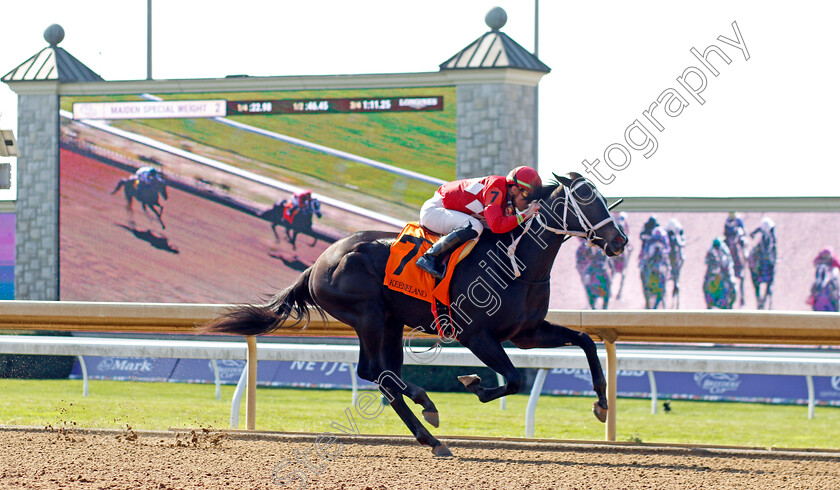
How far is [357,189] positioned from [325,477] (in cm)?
780

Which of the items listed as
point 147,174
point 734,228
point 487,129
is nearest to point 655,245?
point 734,228

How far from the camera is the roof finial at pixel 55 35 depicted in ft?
44.5

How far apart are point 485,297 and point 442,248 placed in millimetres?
318

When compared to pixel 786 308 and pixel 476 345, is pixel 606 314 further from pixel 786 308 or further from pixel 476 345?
pixel 786 308

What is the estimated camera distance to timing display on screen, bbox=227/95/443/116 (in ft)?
38.2

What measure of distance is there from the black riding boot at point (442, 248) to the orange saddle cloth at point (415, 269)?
0.13 ft

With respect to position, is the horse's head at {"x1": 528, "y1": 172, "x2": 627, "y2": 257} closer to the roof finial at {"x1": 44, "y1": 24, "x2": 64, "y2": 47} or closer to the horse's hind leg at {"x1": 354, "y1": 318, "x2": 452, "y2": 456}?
the horse's hind leg at {"x1": 354, "y1": 318, "x2": 452, "y2": 456}

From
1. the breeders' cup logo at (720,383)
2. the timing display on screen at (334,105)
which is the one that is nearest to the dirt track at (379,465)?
the breeders' cup logo at (720,383)

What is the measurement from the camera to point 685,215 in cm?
1222

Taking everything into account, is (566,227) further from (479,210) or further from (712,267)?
(712,267)

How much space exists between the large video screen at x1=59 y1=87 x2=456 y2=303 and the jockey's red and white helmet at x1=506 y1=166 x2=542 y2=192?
6571mm

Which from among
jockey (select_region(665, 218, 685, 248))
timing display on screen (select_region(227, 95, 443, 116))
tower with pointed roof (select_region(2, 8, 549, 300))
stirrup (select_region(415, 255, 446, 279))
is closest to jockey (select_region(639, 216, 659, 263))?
jockey (select_region(665, 218, 685, 248))

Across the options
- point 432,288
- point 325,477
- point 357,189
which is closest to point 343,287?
point 432,288

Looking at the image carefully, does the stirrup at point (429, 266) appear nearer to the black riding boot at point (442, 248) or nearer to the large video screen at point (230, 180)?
the black riding boot at point (442, 248)
